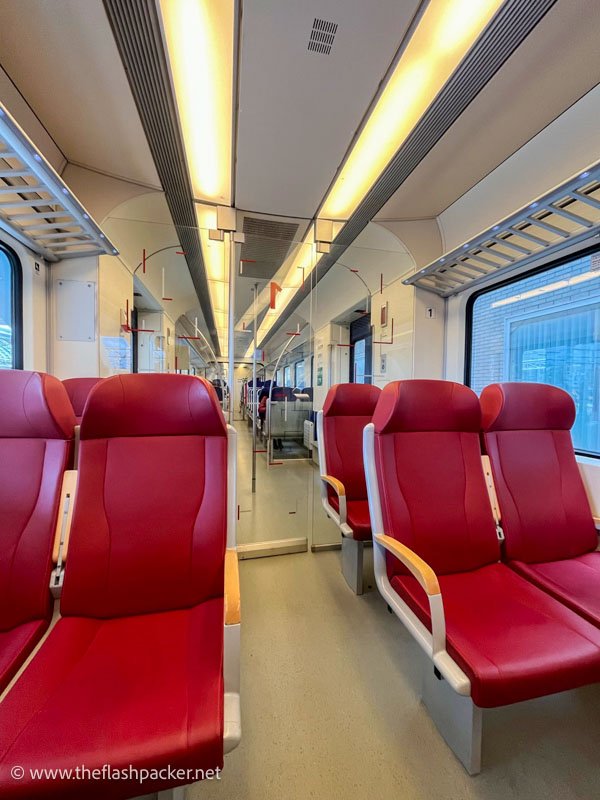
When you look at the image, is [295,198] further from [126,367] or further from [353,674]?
[353,674]

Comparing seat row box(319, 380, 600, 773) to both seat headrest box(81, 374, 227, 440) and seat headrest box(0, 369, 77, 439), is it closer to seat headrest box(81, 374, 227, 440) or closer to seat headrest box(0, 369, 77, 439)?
seat headrest box(81, 374, 227, 440)

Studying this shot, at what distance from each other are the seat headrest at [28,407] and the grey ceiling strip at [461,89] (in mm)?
2157

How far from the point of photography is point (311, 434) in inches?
131

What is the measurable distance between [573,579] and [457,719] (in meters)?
0.86

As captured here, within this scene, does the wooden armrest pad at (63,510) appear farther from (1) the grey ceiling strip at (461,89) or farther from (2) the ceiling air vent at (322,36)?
(2) the ceiling air vent at (322,36)

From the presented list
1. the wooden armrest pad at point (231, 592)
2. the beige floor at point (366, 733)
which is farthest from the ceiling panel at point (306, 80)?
the beige floor at point (366, 733)

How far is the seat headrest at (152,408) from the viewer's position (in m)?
1.22

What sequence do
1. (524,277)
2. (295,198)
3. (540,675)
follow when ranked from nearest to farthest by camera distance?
(540,675) < (524,277) < (295,198)

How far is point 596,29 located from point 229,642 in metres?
3.11

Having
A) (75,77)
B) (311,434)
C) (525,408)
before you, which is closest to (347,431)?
(311,434)

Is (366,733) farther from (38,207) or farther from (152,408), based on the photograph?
(38,207)

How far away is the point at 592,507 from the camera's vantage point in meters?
1.87

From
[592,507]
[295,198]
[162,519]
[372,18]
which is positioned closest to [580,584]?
[592,507]

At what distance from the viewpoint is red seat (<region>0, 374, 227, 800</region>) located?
0.71 m
